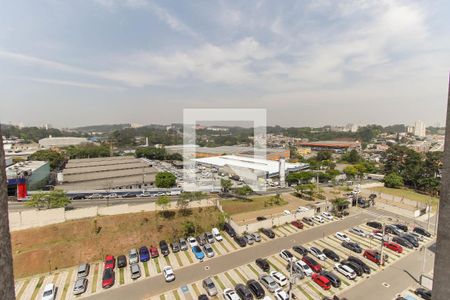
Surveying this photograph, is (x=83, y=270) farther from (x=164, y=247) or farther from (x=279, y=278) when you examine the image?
(x=279, y=278)

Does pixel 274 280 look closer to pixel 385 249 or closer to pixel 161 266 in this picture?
pixel 161 266

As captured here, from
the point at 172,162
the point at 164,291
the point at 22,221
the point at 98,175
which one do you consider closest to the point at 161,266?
the point at 164,291

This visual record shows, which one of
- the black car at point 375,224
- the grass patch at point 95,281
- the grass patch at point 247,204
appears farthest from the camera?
the grass patch at point 247,204

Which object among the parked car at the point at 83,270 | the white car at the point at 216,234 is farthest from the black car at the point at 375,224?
the parked car at the point at 83,270

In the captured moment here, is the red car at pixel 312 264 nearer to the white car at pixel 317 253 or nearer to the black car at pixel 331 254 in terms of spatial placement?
the white car at pixel 317 253

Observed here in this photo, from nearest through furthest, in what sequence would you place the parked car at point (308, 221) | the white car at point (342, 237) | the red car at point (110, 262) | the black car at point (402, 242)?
the red car at point (110, 262) < the black car at point (402, 242) < the white car at point (342, 237) < the parked car at point (308, 221)

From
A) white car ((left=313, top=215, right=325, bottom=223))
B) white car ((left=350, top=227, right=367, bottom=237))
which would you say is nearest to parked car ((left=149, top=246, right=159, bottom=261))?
white car ((left=313, top=215, right=325, bottom=223))

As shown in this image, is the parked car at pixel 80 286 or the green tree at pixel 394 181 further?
the green tree at pixel 394 181
